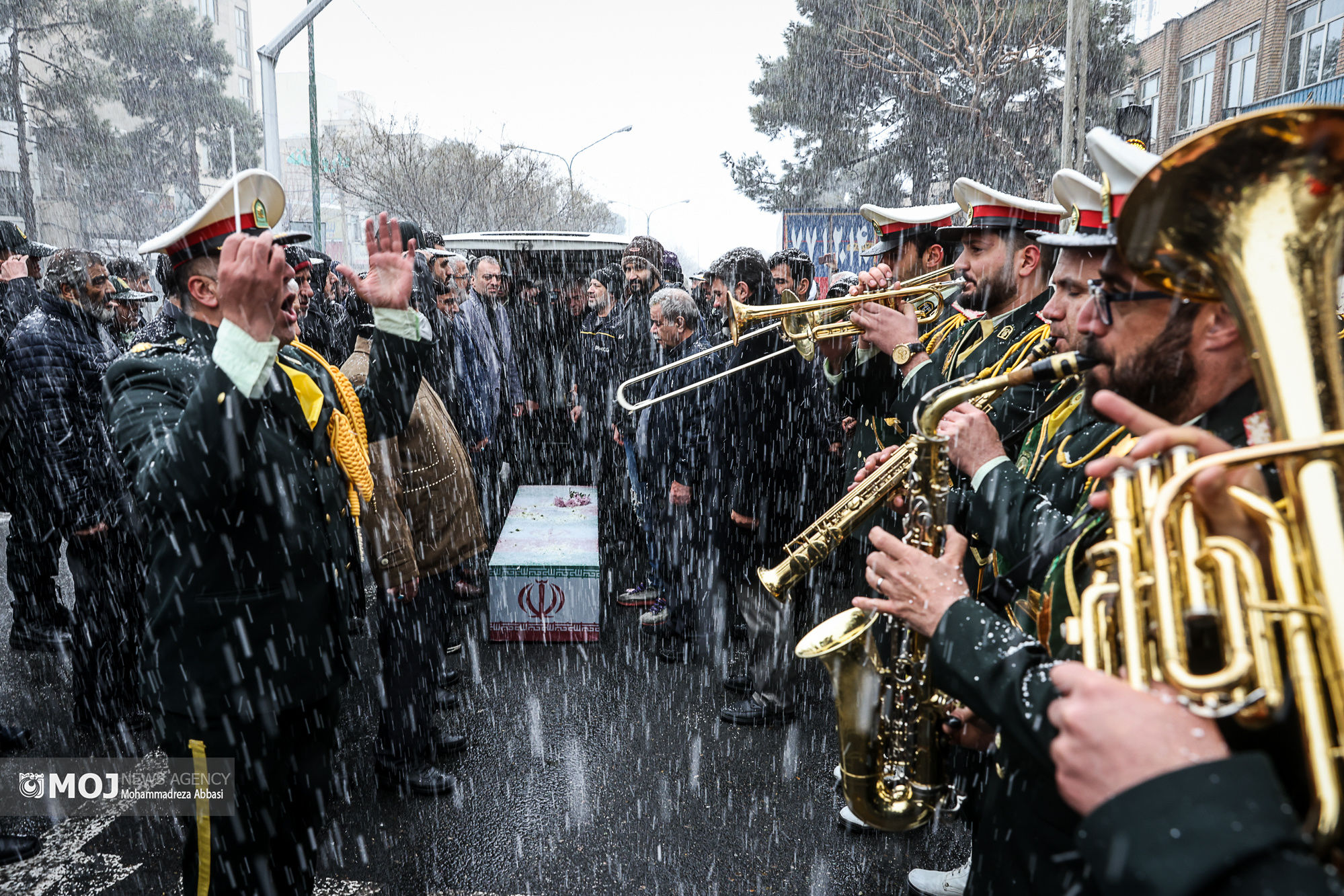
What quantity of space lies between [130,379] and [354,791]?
2273 millimetres

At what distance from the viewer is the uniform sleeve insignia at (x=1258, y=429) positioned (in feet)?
4.38

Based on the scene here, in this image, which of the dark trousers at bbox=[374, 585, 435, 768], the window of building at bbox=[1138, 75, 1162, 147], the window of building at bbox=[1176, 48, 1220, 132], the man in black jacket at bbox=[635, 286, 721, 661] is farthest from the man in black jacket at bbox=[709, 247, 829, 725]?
the window of building at bbox=[1138, 75, 1162, 147]

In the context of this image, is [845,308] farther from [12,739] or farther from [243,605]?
[12,739]

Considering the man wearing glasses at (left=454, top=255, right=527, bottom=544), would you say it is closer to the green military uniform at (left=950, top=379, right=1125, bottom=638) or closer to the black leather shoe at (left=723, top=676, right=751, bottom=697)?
the black leather shoe at (left=723, top=676, right=751, bottom=697)

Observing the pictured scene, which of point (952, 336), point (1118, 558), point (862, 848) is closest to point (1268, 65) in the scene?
point (952, 336)

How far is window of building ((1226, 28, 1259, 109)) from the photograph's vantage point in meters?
21.5

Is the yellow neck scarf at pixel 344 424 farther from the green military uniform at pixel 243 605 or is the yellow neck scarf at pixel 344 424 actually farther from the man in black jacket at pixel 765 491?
the man in black jacket at pixel 765 491

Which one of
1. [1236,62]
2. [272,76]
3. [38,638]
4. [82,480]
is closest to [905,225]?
[82,480]

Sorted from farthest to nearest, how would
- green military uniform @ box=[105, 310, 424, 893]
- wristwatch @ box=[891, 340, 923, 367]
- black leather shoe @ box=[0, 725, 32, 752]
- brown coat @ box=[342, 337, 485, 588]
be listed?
black leather shoe @ box=[0, 725, 32, 752], brown coat @ box=[342, 337, 485, 588], wristwatch @ box=[891, 340, 923, 367], green military uniform @ box=[105, 310, 424, 893]

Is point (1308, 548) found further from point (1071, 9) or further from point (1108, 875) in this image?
point (1071, 9)

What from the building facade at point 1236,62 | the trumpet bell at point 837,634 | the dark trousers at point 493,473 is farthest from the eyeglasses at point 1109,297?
the building facade at point 1236,62

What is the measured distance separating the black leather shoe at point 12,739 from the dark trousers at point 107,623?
240 millimetres

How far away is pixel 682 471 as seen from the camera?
5184mm

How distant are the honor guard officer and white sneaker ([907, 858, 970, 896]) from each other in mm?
2050
